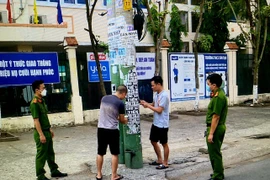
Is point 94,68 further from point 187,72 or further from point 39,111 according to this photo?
point 39,111

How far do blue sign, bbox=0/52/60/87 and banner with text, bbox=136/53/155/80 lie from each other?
11.0ft

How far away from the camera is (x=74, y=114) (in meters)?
10.9

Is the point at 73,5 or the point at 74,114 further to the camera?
the point at 73,5

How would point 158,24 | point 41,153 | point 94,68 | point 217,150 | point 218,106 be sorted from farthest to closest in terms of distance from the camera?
point 158,24, point 94,68, point 41,153, point 217,150, point 218,106

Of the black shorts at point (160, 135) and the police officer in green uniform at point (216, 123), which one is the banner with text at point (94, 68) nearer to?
the black shorts at point (160, 135)

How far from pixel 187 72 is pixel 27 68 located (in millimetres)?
6900

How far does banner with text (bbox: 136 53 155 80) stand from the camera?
1237 cm

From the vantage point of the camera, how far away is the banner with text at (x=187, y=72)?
1321 cm

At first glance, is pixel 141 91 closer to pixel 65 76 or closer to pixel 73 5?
pixel 65 76

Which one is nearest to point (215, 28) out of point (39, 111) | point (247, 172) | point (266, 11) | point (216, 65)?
point (216, 65)

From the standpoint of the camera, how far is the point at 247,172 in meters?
5.36

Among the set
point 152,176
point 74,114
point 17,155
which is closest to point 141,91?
point 74,114

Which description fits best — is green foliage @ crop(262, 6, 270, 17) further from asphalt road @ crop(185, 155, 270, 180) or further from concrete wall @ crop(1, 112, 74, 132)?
concrete wall @ crop(1, 112, 74, 132)

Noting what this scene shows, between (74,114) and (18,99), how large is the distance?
1.99 meters
